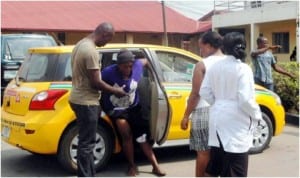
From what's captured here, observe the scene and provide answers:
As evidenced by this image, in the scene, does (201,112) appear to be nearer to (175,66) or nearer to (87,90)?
(87,90)

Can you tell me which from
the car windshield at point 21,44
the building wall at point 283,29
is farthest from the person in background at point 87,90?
the building wall at point 283,29

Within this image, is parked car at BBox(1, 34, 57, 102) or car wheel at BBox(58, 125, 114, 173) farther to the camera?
parked car at BBox(1, 34, 57, 102)

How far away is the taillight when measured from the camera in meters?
5.93

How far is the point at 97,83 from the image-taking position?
201 inches

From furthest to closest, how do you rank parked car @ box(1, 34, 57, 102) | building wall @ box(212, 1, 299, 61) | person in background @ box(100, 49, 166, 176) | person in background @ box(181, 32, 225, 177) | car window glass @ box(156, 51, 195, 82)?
building wall @ box(212, 1, 299, 61), parked car @ box(1, 34, 57, 102), car window glass @ box(156, 51, 195, 82), person in background @ box(100, 49, 166, 176), person in background @ box(181, 32, 225, 177)

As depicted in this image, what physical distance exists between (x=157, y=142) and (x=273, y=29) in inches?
802

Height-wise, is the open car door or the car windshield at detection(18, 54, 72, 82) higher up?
the car windshield at detection(18, 54, 72, 82)

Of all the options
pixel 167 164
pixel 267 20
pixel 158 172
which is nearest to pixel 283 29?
pixel 267 20

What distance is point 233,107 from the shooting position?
13.2 ft

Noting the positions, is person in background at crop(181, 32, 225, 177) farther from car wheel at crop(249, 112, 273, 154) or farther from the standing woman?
car wheel at crop(249, 112, 273, 154)

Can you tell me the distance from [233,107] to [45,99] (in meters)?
2.69

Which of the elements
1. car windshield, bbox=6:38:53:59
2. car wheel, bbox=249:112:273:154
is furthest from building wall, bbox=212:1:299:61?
car wheel, bbox=249:112:273:154

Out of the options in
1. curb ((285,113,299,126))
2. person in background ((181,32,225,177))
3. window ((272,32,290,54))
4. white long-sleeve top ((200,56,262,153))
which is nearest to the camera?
white long-sleeve top ((200,56,262,153))

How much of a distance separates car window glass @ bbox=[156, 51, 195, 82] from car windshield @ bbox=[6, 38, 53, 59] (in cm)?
701
